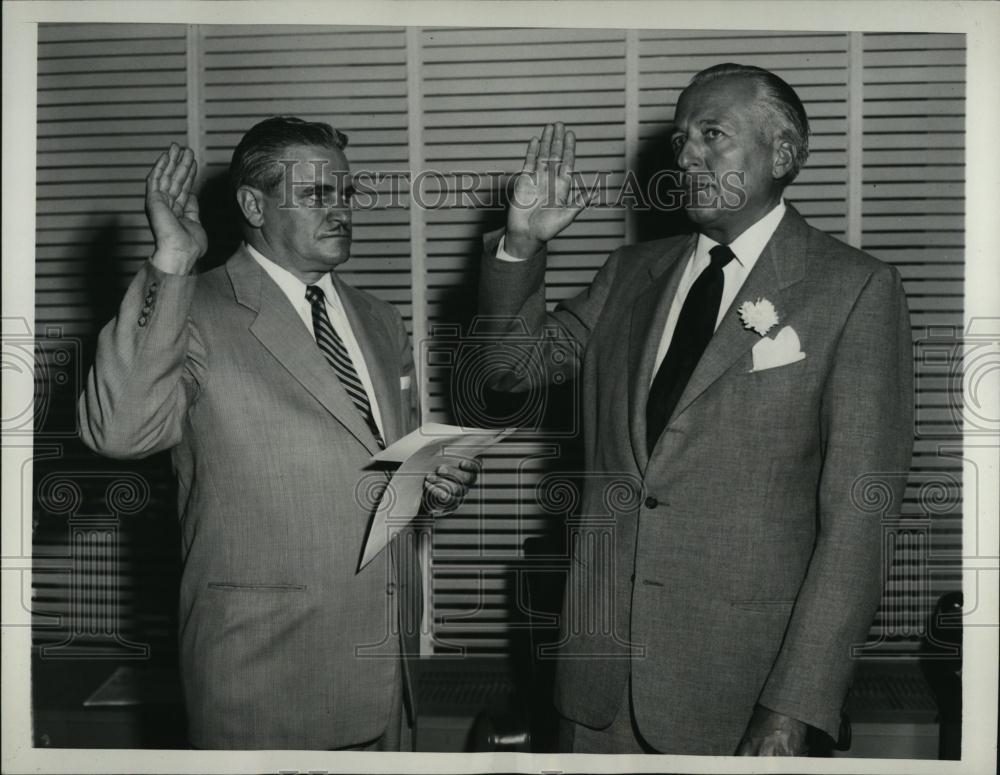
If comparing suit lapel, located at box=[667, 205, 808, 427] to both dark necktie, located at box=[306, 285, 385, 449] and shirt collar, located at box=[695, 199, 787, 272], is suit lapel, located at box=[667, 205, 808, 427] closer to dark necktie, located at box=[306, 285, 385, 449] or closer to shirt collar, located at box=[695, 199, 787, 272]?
shirt collar, located at box=[695, 199, 787, 272]

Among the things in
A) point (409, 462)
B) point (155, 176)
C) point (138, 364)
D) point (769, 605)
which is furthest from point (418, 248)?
point (769, 605)

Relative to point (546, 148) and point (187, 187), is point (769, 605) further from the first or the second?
point (187, 187)

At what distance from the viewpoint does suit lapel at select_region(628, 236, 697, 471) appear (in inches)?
86.0

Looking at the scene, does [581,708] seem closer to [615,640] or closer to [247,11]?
[615,640]

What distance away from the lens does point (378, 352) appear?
244 centimetres

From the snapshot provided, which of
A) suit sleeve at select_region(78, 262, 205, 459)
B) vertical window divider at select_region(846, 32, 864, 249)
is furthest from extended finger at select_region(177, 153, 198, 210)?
vertical window divider at select_region(846, 32, 864, 249)

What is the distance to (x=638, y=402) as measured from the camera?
7.18 feet

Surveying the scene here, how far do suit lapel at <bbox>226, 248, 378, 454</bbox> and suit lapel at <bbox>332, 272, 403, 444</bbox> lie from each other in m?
0.10

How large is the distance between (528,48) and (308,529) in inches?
56.7

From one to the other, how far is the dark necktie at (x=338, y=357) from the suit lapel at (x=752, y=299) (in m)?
0.65

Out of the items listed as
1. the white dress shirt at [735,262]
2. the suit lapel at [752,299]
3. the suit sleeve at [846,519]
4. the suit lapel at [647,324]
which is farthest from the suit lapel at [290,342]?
the suit sleeve at [846,519]

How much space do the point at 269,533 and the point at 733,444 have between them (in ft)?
3.12

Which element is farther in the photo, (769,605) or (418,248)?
(418,248)

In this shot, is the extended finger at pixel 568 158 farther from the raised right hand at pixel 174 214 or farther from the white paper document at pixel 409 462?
the raised right hand at pixel 174 214
